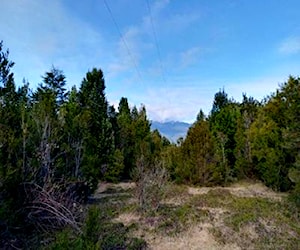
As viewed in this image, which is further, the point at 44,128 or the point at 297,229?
the point at 44,128

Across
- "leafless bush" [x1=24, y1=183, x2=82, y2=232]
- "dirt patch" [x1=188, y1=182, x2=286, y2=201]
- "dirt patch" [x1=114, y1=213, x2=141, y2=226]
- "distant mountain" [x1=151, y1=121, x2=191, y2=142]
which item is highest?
"distant mountain" [x1=151, y1=121, x2=191, y2=142]

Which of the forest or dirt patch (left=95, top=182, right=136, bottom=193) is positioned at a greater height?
the forest

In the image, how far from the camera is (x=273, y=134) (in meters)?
14.0

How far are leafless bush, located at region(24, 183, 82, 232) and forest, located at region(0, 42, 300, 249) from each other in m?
0.02

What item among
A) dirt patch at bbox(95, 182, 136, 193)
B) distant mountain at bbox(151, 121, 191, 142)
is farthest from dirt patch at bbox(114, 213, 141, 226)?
distant mountain at bbox(151, 121, 191, 142)

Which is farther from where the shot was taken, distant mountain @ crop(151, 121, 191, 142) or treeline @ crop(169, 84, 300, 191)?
distant mountain @ crop(151, 121, 191, 142)

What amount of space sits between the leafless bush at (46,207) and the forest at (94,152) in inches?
0.8

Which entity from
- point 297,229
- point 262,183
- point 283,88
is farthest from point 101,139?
point 297,229

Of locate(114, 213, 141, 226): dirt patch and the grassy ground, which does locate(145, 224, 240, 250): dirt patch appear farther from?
locate(114, 213, 141, 226): dirt patch

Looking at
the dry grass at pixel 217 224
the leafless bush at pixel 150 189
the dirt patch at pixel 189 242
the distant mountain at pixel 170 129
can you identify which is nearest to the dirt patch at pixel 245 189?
the dry grass at pixel 217 224

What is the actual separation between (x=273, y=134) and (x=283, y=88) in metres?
3.02

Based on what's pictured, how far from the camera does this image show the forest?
632 cm

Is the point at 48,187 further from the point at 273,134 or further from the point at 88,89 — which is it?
the point at 88,89

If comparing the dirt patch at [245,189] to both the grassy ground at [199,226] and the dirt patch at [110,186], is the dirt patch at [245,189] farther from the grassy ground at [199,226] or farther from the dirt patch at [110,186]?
the dirt patch at [110,186]
